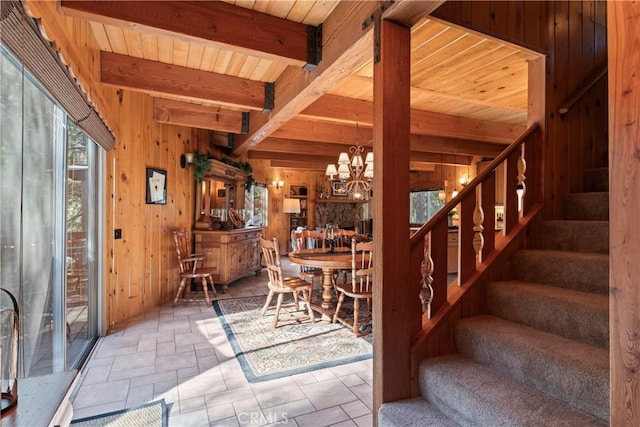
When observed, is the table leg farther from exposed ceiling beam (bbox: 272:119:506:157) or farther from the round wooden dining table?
exposed ceiling beam (bbox: 272:119:506:157)

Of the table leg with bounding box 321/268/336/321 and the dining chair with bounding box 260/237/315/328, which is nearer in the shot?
the dining chair with bounding box 260/237/315/328

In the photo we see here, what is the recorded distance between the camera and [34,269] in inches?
71.4

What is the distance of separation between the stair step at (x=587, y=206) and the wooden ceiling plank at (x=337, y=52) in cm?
185

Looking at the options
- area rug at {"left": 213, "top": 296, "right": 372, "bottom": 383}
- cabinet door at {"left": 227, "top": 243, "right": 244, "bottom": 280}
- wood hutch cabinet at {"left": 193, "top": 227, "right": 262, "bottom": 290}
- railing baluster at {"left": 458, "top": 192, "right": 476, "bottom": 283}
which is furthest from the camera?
cabinet door at {"left": 227, "top": 243, "right": 244, "bottom": 280}

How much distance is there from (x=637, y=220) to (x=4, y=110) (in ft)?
7.85

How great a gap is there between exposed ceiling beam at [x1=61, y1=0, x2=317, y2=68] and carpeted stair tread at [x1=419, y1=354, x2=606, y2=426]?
224 cm

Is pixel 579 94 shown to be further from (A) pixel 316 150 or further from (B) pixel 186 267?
(B) pixel 186 267

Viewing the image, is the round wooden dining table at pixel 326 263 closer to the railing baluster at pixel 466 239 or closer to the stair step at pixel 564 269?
the railing baluster at pixel 466 239

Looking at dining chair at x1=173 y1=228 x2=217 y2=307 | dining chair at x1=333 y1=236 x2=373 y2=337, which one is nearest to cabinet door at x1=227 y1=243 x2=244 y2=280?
dining chair at x1=173 y1=228 x2=217 y2=307

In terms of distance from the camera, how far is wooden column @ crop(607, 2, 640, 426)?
2.81 ft

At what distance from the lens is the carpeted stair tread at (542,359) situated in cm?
129

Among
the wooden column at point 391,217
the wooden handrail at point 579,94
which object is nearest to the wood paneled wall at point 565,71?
the wooden handrail at point 579,94

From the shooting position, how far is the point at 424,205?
9727 millimetres

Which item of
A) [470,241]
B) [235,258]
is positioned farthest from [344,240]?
[470,241]
